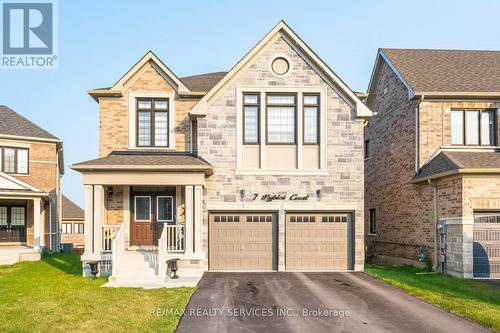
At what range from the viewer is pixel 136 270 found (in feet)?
49.1

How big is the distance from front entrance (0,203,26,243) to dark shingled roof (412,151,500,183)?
2122cm

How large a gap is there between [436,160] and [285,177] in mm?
6264

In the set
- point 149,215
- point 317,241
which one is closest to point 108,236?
point 149,215

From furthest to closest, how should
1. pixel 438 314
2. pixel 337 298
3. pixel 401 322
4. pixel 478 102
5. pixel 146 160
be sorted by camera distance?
1. pixel 478 102
2. pixel 146 160
3. pixel 337 298
4. pixel 438 314
5. pixel 401 322

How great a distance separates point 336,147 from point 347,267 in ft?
15.5

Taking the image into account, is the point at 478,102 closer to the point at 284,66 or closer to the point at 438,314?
the point at 284,66

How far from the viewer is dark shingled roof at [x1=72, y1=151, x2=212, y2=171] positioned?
1590 centimetres

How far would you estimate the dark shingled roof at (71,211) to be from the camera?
4175cm

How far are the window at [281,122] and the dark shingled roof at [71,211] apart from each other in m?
29.9

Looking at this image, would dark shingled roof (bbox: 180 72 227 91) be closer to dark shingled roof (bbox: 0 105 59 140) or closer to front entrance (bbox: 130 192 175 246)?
front entrance (bbox: 130 192 175 246)

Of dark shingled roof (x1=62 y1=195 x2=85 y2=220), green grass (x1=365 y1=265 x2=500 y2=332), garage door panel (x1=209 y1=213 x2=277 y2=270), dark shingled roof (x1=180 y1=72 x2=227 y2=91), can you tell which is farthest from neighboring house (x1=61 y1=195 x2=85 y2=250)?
green grass (x1=365 y1=265 x2=500 y2=332)

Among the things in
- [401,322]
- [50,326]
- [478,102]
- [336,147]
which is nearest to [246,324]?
[401,322]

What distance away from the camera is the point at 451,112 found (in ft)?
63.0

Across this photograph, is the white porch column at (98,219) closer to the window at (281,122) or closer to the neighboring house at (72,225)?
the window at (281,122)
